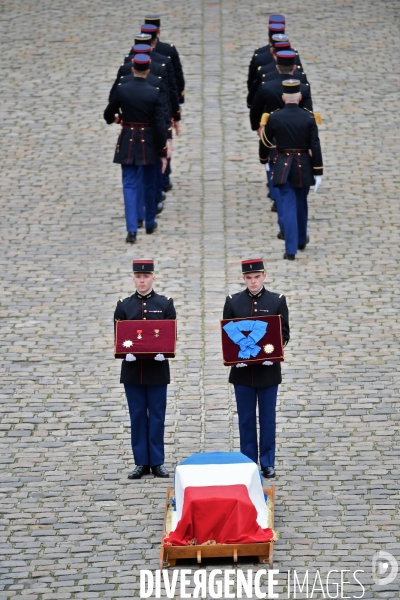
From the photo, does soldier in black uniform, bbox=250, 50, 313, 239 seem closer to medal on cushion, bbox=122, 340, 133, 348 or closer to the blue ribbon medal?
the blue ribbon medal

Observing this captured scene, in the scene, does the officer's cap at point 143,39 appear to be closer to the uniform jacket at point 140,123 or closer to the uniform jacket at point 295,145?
the uniform jacket at point 140,123

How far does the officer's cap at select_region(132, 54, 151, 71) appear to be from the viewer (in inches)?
622

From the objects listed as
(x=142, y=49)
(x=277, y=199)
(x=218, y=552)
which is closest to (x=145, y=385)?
(x=218, y=552)

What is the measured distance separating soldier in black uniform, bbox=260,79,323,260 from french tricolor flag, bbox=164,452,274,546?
5.85m

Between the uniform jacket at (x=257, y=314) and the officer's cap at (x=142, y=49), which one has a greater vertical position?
the officer's cap at (x=142, y=49)

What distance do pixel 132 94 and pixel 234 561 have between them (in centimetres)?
751

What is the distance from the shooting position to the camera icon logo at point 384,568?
9.49m

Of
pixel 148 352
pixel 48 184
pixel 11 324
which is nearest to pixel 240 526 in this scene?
pixel 148 352

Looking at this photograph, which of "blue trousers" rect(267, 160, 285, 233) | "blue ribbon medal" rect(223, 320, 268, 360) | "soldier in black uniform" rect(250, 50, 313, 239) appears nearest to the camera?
"blue ribbon medal" rect(223, 320, 268, 360)

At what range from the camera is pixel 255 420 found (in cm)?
1112

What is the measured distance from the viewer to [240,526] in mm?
9672

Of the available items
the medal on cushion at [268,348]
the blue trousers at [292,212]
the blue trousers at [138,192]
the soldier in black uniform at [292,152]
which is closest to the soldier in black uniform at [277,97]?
the blue trousers at [292,212]

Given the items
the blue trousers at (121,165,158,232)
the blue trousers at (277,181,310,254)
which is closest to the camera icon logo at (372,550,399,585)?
the blue trousers at (277,181,310,254)

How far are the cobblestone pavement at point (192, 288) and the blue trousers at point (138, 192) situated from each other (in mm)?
313
